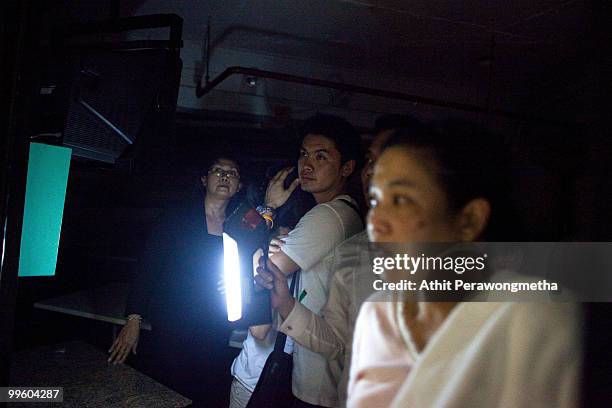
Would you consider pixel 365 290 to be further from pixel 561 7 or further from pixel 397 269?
pixel 561 7

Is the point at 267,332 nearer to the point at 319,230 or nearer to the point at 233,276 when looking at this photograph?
the point at 233,276

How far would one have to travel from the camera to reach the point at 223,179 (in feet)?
5.39

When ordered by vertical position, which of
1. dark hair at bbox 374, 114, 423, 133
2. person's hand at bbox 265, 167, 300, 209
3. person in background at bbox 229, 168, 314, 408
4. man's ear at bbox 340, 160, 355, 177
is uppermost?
dark hair at bbox 374, 114, 423, 133

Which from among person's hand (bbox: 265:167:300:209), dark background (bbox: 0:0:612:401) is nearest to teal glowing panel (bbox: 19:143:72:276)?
dark background (bbox: 0:0:612:401)

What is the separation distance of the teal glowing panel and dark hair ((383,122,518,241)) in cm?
91

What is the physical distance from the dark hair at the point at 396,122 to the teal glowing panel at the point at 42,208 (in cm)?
81

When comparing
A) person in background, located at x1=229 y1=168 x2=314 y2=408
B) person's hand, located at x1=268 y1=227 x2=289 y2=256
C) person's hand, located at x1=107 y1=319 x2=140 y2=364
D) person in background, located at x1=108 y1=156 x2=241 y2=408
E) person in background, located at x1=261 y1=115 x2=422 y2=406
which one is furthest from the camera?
person in background, located at x1=108 y1=156 x2=241 y2=408

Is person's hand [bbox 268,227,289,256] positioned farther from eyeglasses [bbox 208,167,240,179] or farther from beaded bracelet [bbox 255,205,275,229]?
eyeglasses [bbox 208,167,240,179]

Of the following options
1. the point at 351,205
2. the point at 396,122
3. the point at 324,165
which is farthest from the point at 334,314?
the point at 396,122

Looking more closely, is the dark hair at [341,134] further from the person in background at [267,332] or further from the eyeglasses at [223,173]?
the eyeglasses at [223,173]

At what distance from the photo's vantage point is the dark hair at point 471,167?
65 centimetres

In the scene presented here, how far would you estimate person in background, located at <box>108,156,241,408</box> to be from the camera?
1579mm

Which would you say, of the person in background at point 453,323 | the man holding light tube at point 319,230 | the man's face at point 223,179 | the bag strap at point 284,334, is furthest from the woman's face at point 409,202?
the man's face at point 223,179

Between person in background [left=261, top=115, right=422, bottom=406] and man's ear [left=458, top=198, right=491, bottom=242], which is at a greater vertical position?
man's ear [left=458, top=198, right=491, bottom=242]
